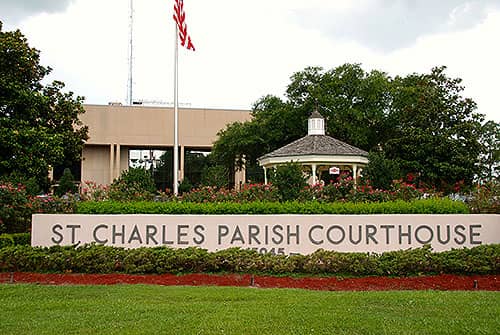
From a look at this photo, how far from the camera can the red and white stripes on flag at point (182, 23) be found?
786 inches

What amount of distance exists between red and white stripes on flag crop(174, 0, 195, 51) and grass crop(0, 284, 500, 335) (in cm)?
1355

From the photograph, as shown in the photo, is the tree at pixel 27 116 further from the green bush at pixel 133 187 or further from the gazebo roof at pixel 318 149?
the gazebo roof at pixel 318 149

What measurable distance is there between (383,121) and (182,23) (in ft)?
52.7

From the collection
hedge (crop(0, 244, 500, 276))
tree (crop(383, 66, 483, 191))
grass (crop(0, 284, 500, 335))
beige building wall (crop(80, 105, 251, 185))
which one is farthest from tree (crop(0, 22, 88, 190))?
beige building wall (crop(80, 105, 251, 185))

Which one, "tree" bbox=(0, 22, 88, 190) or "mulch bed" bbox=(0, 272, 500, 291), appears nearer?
"mulch bed" bbox=(0, 272, 500, 291)

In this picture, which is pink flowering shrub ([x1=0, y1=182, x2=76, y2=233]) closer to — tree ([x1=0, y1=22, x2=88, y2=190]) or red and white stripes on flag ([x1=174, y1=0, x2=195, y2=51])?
tree ([x1=0, y1=22, x2=88, y2=190])

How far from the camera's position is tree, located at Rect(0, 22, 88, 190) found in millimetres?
20391

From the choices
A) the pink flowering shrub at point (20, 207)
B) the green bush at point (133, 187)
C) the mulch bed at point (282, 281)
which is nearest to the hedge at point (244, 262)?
the mulch bed at point (282, 281)

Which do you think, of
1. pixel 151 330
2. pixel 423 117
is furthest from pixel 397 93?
pixel 151 330

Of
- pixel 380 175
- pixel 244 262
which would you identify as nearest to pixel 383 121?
pixel 380 175

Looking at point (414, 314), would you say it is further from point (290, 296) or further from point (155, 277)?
point (155, 277)

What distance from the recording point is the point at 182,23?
2028 centimetres

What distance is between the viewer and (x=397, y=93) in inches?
1249

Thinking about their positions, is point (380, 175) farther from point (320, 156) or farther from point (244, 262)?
point (244, 262)
